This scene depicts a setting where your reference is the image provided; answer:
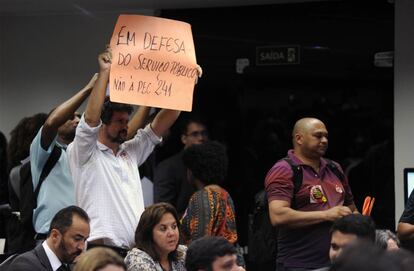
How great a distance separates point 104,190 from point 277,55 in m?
3.99

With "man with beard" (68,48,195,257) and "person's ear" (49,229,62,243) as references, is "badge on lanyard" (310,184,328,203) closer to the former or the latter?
"man with beard" (68,48,195,257)

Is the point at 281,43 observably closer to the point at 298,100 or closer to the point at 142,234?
the point at 298,100

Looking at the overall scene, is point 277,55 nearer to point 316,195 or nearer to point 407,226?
point 316,195

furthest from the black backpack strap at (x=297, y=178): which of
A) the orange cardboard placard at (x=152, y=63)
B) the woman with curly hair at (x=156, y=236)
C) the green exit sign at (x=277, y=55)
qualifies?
the green exit sign at (x=277, y=55)

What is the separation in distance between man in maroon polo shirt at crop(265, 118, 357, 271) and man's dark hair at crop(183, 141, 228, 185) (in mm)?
750

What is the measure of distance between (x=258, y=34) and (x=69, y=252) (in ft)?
15.4

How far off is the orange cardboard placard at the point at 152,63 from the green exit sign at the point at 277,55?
3229 millimetres

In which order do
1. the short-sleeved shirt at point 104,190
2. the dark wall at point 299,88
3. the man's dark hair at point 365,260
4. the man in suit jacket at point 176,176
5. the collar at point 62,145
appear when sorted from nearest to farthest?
1. the man's dark hair at point 365,260
2. the short-sleeved shirt at point 104,190
3. the collar at point 62,145
4. the man in suit jacket at point 176,176
5. the dark wall at point 299,88

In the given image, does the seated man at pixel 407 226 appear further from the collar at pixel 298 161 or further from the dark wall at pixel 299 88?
the dark wall at pixel 299 88

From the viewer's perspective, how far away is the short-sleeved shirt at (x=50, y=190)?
6.50 m

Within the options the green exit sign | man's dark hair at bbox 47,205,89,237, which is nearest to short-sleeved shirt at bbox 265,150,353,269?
man's dark hair at bbox 47,205,89,237

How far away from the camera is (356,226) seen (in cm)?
592

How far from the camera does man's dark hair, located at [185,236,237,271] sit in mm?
5332

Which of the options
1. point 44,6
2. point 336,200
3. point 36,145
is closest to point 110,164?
point 36,145
